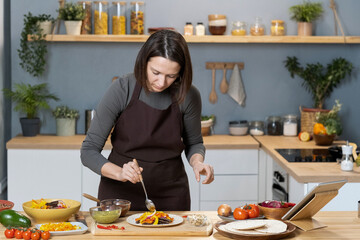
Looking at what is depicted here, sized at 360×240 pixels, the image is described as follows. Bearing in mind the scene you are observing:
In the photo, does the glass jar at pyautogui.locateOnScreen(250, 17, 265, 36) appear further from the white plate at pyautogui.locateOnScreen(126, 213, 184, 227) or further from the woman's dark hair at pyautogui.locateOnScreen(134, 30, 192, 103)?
the white plate at pyautogui.locateOnScreen(126, 213, 184, 227)

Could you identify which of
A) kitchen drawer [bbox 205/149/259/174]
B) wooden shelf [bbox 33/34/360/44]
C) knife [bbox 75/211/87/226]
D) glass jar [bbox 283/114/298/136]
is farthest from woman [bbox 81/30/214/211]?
glass jar [bbox 283/114/298/136]

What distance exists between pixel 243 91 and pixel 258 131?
364mm

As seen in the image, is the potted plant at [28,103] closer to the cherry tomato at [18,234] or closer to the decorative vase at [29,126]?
the decorative vase at [29,126]

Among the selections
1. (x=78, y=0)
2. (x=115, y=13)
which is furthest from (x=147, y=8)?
(x=78, y=0)

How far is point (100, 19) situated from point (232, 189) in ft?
5.67

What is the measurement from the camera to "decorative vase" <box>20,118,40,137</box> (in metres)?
4.78

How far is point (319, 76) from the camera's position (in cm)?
500

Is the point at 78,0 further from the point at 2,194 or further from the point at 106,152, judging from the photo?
the point at 2,194

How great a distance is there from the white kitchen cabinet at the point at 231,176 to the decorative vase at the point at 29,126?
142 cm

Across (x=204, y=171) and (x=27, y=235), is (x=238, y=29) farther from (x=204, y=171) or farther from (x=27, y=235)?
(x=27, y=235)

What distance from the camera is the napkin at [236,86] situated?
501 cm

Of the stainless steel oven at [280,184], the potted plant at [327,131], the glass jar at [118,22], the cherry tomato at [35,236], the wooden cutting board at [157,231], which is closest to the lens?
the cherry tomato at [35,236]

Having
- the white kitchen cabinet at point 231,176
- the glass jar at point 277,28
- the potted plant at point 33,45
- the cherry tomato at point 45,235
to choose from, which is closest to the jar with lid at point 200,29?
the glass jar at point 277,28

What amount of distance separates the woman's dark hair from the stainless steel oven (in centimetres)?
143
